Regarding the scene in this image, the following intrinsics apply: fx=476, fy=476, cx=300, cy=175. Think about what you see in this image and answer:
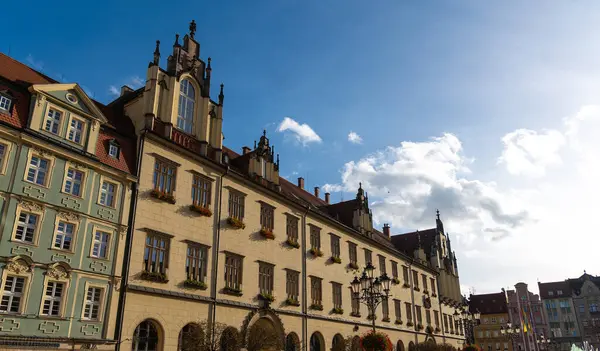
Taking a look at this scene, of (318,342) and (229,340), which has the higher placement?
(318,342)

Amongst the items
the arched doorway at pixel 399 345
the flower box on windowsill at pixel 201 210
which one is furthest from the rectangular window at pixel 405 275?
the flower box on windowsill at pixel 201 210

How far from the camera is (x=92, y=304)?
859 inches

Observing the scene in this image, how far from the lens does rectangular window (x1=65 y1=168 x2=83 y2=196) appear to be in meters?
22.2

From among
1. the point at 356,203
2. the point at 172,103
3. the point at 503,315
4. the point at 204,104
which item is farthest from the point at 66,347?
the point at 503,315

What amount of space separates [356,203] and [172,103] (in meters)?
25.9

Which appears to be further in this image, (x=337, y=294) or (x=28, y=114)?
(x=337, y=294)

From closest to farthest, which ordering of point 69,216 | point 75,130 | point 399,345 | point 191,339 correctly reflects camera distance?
point 69,216, point 75,130, point 191,339, point 399,345

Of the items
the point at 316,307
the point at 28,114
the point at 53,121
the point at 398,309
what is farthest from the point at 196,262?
the point at 398,309

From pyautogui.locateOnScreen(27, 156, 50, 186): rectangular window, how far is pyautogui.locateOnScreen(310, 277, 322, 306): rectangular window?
21.9 meters

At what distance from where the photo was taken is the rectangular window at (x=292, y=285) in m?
34.5

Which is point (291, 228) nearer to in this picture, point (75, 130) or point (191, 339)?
point (191, 339)

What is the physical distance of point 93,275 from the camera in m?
22.0

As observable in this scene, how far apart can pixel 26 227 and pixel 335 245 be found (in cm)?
2694

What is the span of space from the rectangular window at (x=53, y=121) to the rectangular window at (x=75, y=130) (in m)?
0.59
